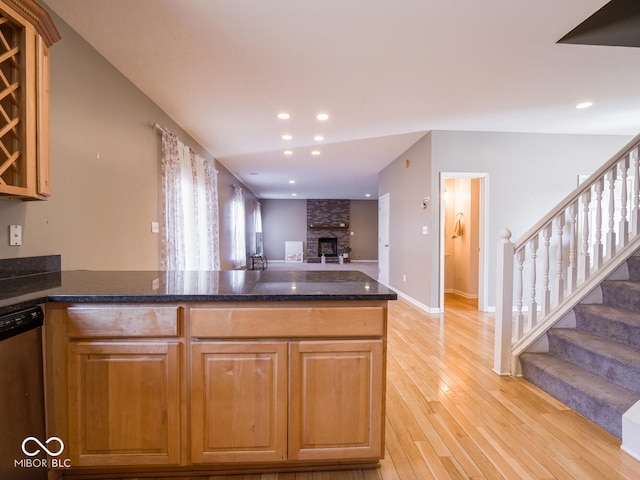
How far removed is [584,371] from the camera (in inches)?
83.0

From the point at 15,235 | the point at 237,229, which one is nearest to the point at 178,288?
the point at 15,235

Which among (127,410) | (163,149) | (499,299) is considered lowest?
(127,410)

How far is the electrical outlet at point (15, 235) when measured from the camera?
1.65 meters

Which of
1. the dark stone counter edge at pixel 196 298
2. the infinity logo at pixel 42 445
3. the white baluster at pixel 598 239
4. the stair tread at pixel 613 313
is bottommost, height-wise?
the infinity logo at pixel 42 445

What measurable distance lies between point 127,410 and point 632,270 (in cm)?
349

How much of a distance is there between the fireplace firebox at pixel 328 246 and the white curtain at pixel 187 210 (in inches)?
287

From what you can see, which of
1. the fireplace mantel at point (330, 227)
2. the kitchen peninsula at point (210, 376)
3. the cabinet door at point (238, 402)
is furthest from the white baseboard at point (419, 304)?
the fireplace mantel at point (330, 227)

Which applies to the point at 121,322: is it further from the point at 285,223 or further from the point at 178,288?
the point at 285,223

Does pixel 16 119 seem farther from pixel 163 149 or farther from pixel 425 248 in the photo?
pixel 425 248

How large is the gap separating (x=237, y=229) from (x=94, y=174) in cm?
495


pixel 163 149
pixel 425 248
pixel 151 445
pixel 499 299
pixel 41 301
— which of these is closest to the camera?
pixel 41 301

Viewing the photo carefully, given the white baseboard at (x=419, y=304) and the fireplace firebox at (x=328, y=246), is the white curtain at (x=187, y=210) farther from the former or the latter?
the fireplace firebox at (x=328, y=246)

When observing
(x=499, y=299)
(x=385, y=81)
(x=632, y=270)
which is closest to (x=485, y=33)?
A: (x=385, y=81)

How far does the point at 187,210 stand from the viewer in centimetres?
402
